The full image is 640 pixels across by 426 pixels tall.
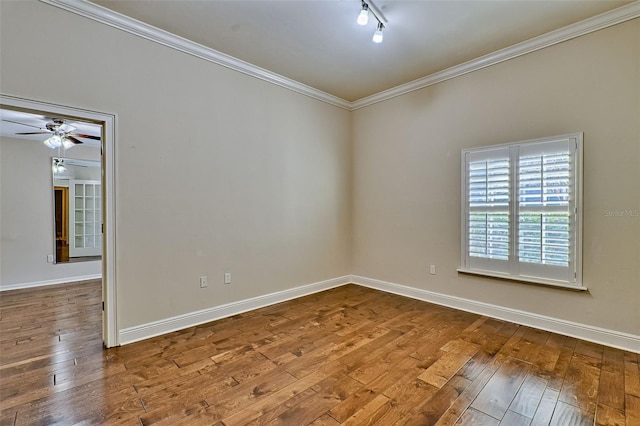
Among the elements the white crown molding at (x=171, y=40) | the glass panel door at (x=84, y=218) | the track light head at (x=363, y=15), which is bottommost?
the glass panel door at (x=84, y=218)

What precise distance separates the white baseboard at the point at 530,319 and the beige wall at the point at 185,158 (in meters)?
1.48

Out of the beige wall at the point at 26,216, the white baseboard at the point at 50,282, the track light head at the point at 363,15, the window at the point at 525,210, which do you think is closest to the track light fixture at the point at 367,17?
the track light head at the point at 363,15

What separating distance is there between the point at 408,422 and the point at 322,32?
3.29 meters

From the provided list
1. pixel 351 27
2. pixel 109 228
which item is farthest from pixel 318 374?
pixel 351 27

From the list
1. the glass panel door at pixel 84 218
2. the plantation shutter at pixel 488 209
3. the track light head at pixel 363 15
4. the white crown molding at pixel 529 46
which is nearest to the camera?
the track light head at pixel 363 15

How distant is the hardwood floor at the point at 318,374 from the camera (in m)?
1.81

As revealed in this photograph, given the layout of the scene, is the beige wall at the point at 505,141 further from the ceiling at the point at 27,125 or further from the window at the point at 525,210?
the ceiling at the point at 27,125

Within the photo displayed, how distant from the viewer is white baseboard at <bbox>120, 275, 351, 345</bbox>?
2.83 metres

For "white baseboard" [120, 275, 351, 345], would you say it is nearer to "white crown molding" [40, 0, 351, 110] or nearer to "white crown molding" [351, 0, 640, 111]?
"white crown molding" [40, 0, 351, 110]

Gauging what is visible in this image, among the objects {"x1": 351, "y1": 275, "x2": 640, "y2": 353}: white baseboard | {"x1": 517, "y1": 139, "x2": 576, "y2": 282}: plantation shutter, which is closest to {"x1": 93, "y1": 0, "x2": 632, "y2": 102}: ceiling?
{"x1": 517, "y1": 139, "x2": 576, "y2": 282}: plantation shutter

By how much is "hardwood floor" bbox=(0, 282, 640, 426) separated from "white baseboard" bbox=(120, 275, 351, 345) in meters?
0.11

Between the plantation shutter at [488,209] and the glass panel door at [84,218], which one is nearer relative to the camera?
the plantation shutter at [488,209]

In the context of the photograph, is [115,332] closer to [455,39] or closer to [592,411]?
[592,411]

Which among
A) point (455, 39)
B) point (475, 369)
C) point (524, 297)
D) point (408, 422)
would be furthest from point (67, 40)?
point (524, 297)
